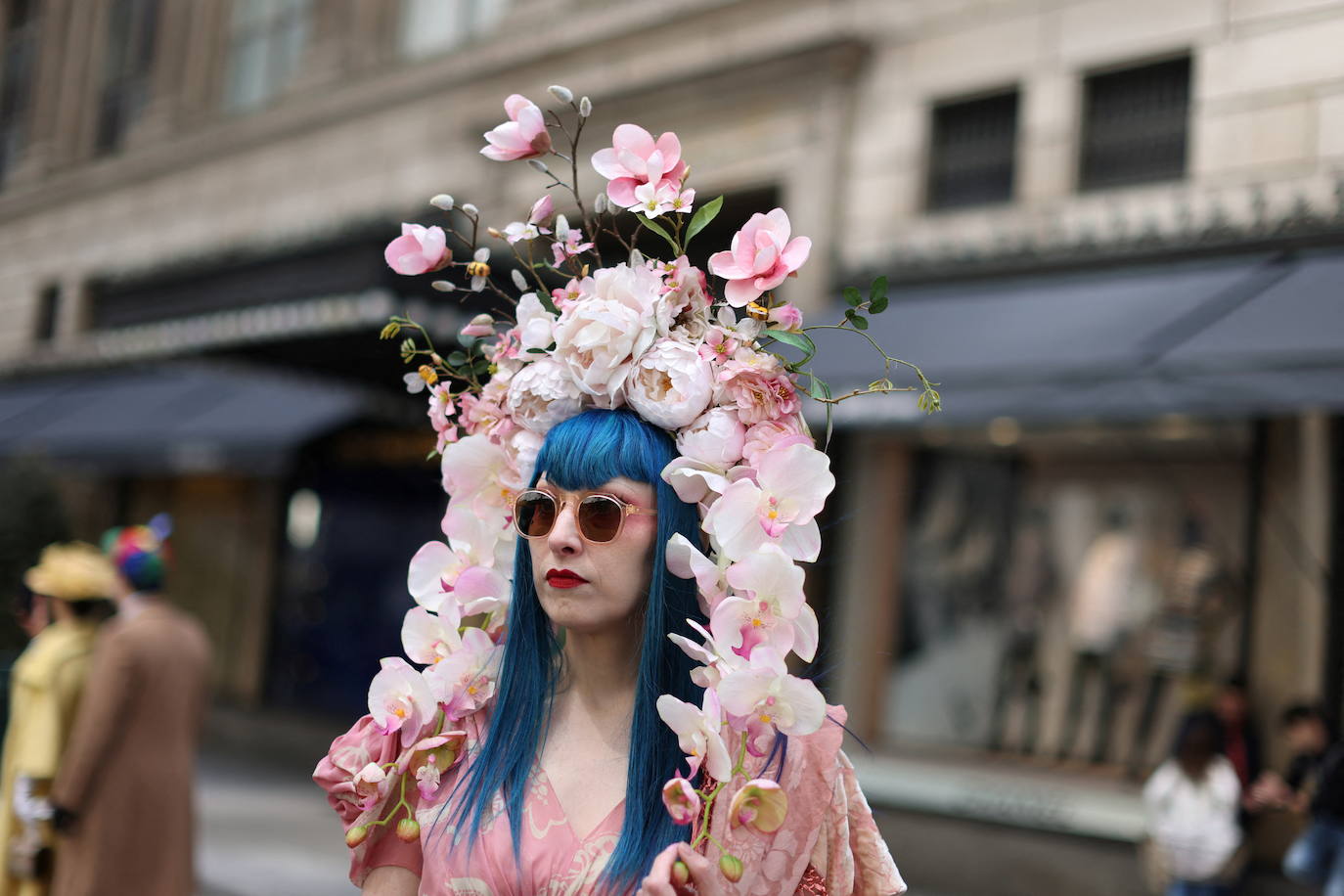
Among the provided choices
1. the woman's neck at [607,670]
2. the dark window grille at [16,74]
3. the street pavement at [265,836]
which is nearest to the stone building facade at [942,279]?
the woman's neck at [607,670]

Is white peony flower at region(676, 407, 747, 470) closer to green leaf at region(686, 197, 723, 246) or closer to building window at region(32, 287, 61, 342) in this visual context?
green leaf at region(686, 197, 723, 246)

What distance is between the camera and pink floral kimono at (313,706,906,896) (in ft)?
6.73

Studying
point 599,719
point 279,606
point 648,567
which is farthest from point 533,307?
point 279,606

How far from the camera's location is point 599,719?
234 centimetres

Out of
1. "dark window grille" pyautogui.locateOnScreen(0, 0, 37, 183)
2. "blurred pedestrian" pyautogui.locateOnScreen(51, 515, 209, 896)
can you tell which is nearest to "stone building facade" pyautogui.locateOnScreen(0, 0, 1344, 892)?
"blurred pedestrian" pyautogui.locateOnScreen(51, 515, 209, 896)

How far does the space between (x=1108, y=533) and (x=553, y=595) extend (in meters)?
7.55

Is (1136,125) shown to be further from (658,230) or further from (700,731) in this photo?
(700,731)

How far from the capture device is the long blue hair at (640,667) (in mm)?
2172

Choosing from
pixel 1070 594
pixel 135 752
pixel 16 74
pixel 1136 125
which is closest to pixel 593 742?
pixel 135 752

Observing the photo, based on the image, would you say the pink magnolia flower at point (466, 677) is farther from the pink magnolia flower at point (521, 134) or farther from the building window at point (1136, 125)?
the building window at point (1136, 125)

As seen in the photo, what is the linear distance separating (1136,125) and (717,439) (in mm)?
7592

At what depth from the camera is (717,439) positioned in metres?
2.22

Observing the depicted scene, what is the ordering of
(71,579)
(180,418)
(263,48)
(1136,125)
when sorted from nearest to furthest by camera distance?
(71,579) → (1136,125) → (180,418) → (263,48)

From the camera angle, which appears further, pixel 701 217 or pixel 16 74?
pixel 16 74
